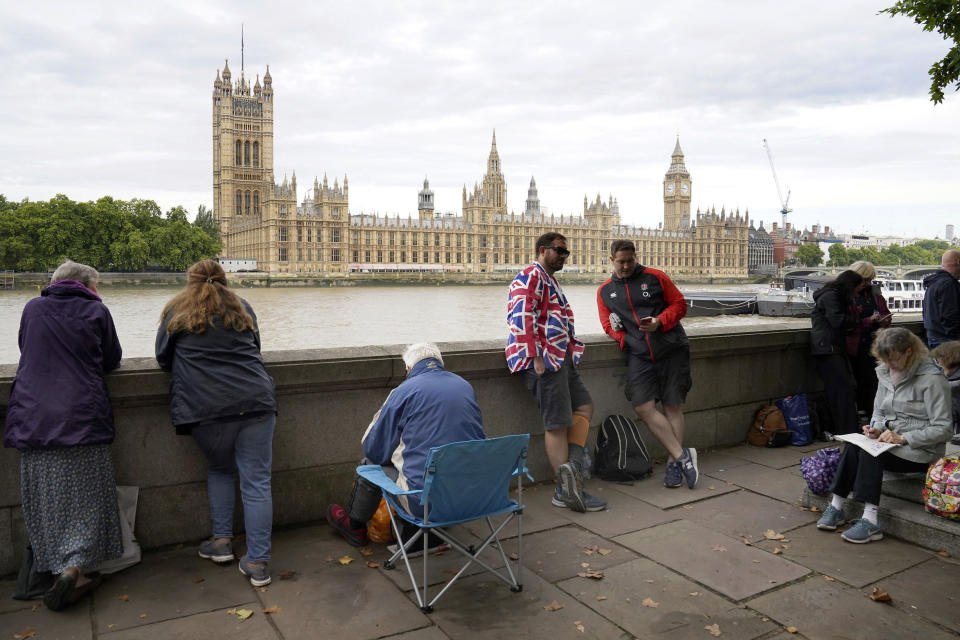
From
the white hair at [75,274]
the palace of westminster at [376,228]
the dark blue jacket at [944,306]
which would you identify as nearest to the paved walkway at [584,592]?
the white hair at [75,274]

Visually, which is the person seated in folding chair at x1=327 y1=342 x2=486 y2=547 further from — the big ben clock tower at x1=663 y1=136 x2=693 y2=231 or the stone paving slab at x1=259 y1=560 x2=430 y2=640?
the big ben clock tower at x1=663 y1=136 x2=693 y2=231

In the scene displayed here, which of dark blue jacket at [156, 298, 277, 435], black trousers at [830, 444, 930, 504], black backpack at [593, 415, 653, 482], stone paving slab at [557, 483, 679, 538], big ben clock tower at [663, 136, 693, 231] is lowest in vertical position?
stone paving slab at [557, 483, 679, 538]

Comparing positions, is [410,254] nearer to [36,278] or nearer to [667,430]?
[36,278]

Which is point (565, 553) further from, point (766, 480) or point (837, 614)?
point (766, 480)

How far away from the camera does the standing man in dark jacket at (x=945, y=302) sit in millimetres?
5660

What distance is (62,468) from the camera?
297cm

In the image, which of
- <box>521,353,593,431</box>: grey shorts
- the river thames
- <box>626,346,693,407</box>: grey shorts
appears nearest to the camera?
<box>521,353,593,431</box>: grey shorts

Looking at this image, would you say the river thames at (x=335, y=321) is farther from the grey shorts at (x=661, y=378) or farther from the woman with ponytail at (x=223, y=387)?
the woman with ponytail at (x=223, y=387)

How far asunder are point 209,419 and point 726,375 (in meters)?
4.06

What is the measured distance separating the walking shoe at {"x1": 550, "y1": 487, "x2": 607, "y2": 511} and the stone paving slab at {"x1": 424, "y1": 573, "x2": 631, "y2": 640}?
3.24 ft

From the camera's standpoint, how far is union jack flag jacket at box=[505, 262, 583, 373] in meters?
4.04

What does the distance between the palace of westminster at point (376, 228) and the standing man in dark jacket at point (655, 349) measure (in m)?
88.3

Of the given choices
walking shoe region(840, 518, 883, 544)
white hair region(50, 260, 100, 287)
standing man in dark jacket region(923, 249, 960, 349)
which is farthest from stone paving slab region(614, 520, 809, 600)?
standing man in dark jacket region(923, 249, 960, 349)

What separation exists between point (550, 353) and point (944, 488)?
2020 millimetres
